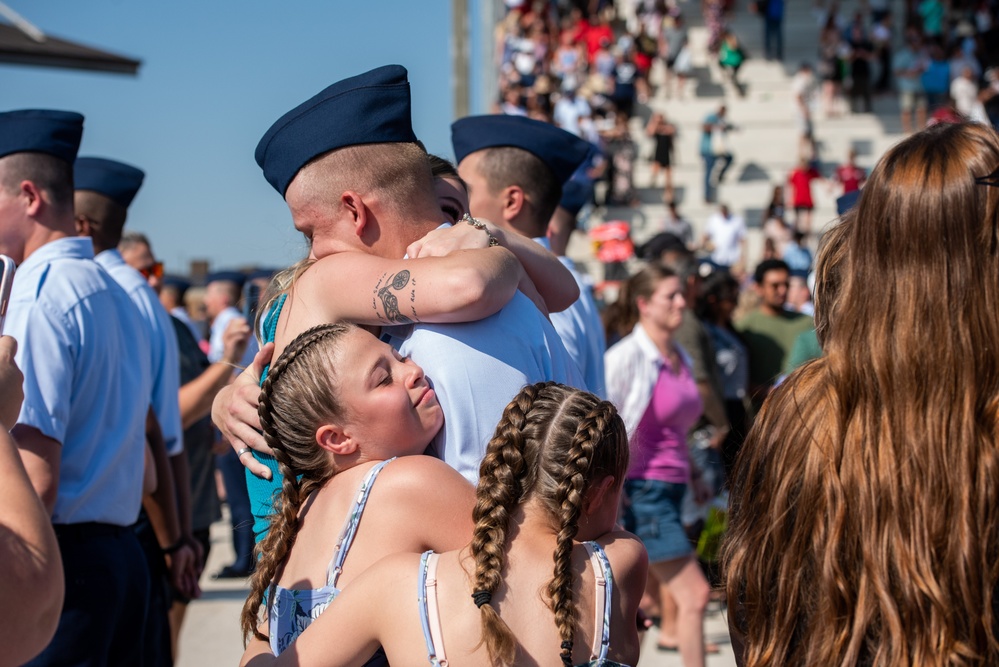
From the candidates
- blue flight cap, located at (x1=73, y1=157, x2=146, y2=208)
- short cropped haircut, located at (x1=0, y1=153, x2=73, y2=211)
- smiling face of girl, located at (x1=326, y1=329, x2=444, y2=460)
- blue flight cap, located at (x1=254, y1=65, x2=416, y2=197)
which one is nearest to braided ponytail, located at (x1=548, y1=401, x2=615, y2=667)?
smiling face of girl, located at (x1=326, y1=329, x2=444, y2=460)

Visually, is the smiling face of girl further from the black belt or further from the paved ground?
the paved ground

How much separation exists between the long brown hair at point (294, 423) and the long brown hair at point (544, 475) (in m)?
0.35

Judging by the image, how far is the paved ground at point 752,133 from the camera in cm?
2083

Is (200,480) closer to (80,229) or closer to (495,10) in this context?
(80,229)

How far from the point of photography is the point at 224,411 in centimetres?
248

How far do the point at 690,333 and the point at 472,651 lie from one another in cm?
505

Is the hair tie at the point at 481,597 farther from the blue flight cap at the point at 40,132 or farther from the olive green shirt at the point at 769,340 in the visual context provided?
the olive green shirt at the point at 769,340

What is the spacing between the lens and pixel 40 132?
140 inches

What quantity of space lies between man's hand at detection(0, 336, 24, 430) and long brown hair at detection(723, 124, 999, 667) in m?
1.29

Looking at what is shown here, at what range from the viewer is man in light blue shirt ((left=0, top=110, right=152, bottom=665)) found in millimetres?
3254

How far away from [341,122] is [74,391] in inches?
61.5

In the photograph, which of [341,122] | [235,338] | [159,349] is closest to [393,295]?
[341,122]

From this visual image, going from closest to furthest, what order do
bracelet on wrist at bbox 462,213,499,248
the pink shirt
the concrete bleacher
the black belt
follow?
bracelet on wrist at bbox 462,213,499,248 < the black belt < the pink shirt < the concrete bleacher

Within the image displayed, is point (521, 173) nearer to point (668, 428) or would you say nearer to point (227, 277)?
point (668, 428)
